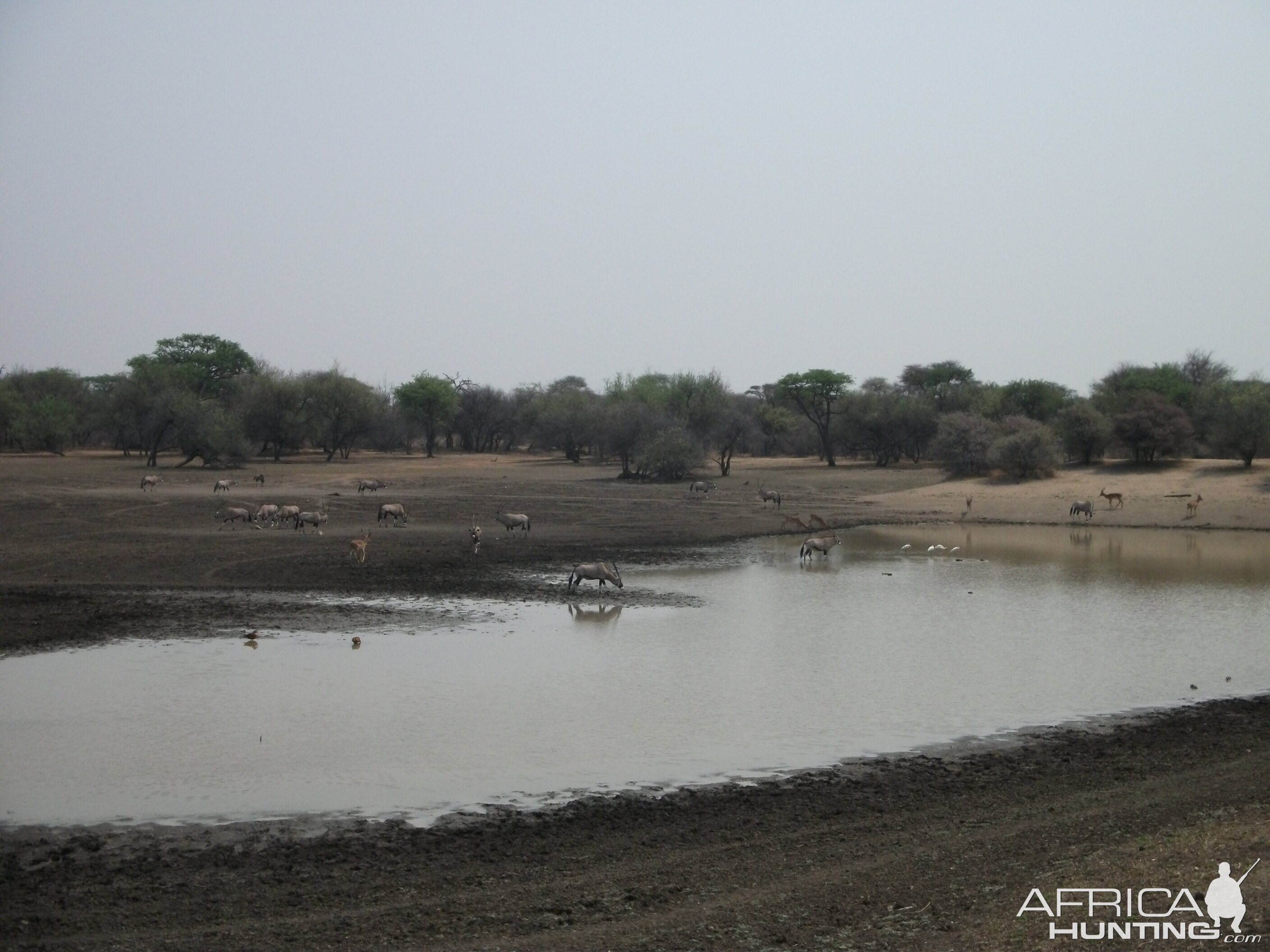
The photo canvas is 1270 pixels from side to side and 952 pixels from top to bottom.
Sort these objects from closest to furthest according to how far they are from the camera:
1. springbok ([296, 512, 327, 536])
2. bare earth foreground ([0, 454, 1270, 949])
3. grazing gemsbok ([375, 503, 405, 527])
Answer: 1. bare earth foreground ([0, 454, 1270, 949])
2. springbok ([296, 512, 327, 536])
3. grazing gemsbok ([375, 503, 405, 527])

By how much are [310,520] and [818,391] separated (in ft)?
152

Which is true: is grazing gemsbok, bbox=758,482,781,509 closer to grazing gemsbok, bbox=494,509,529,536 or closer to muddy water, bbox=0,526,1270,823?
grazing gemsbok, bbox=494,509,529,536

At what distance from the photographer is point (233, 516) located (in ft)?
107

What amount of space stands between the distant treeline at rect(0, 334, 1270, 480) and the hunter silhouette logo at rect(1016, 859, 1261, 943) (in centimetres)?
4238

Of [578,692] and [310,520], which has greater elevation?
[310,520]

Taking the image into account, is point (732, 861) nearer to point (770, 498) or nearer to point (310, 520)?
point (310, 520)

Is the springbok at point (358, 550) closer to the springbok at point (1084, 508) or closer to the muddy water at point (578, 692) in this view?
the muddy water at point (578, 692)

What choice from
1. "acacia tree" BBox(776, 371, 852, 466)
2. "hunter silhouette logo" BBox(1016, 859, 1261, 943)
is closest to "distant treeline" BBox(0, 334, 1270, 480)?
"acacia tree" BBox(776, 371, 852, 466)

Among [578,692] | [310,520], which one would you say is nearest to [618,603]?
[578,692]

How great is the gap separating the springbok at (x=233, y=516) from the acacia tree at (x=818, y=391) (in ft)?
146

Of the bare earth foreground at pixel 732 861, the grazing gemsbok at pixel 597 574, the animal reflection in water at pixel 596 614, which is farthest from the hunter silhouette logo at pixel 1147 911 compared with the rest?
the grazing gemsbok at pixel 597 574

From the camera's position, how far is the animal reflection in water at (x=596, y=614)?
64.9ft

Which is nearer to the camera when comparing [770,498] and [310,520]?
[310,520]

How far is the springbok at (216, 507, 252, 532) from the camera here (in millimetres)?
32219
